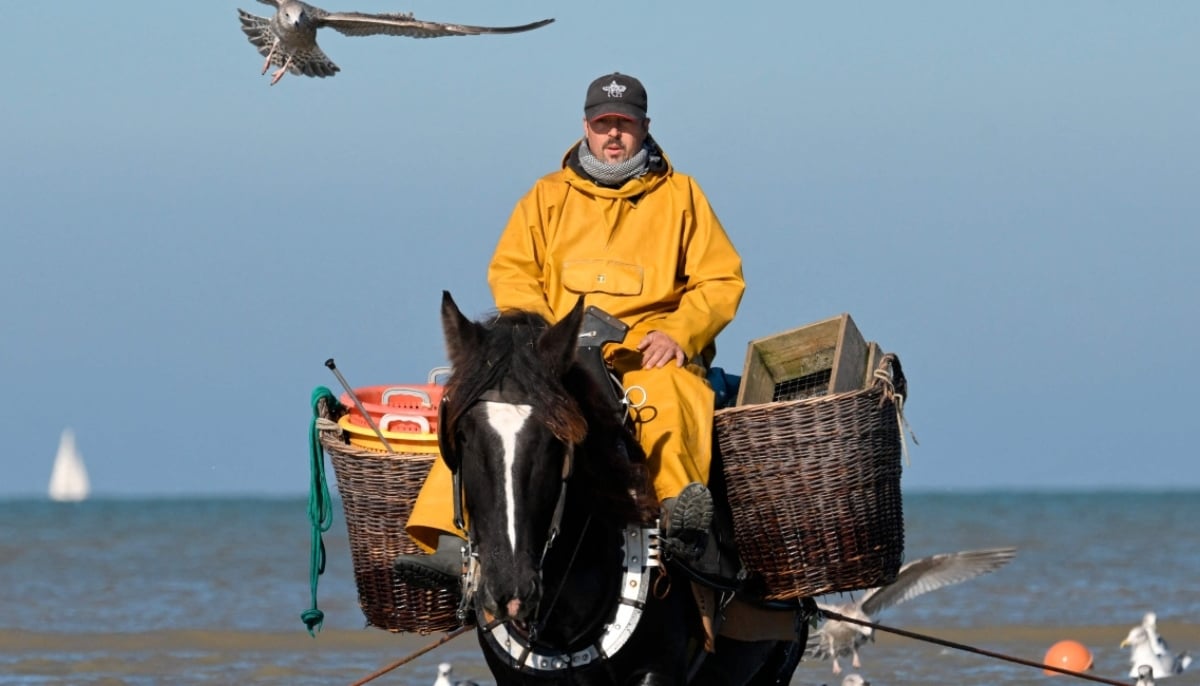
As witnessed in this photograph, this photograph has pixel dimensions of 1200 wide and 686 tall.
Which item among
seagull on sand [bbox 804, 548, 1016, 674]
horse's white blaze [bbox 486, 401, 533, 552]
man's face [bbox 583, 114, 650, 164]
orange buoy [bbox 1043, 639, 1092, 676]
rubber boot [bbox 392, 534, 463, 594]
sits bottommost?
orange buoy [bbox 1043, 639, 1092, 676]

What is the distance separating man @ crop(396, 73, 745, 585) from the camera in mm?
6395

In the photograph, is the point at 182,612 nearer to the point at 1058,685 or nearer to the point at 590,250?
the point at 1058,685

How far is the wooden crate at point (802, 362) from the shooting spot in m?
6.67

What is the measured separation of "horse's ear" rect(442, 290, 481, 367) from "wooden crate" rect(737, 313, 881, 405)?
1.45 meters

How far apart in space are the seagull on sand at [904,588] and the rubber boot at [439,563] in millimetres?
6225

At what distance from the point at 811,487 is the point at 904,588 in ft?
A: 23.4

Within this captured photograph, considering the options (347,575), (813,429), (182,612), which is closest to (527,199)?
(813,429)

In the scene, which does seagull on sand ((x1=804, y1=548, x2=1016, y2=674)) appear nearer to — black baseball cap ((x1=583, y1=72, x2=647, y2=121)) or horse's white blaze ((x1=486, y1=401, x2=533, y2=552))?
black baseball cap ((x1=583, y1=72, x2=647, y2=121))

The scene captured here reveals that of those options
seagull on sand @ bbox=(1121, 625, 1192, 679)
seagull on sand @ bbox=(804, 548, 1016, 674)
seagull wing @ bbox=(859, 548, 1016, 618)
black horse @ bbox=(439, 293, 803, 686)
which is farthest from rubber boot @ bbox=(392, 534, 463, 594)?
seagull on sand @ bbox=(1121, 625, 1192, 679)

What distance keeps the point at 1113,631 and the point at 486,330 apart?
40.7 feet

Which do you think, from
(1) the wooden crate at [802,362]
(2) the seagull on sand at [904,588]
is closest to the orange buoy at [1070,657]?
(2) the seagull on sand at [904,588]

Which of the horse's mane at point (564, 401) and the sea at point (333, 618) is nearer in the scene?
the horse's mane at point (564, 401)

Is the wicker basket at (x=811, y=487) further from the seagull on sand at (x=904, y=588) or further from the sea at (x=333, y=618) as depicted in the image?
the seagull on sand at (x=904, y=588)

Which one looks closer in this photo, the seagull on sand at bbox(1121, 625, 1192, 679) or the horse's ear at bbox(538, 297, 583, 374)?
Answer: the horse's ear at bbox(538, 297, 583, 374)
